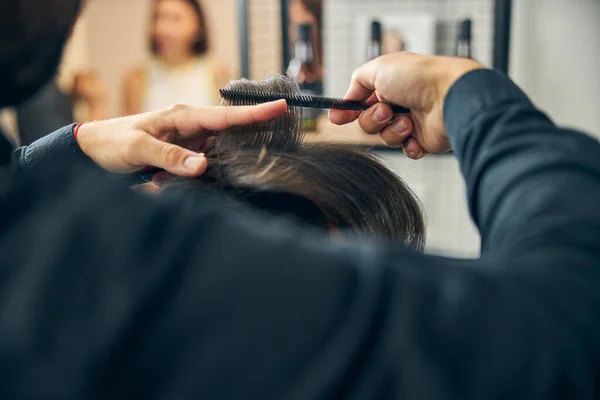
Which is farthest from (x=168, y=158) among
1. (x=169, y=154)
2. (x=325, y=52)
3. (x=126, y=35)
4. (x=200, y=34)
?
(x=126, y=35)

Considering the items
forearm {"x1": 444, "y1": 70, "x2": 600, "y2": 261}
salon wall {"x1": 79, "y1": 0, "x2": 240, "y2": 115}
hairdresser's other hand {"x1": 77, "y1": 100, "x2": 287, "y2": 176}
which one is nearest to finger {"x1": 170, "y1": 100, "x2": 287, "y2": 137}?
hairdresser's other hand {"x1": 77, "y1": 100, "x2": 287, "y2": 176}

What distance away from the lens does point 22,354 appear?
0.37 meters

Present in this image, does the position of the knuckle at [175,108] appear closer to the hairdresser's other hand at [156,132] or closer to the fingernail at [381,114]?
the hairdresser's other hand at [156,132]

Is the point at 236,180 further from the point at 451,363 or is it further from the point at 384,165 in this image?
the point at 451,363

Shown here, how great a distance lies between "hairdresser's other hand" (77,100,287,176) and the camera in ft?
2.75

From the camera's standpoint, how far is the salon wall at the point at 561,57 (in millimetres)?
1741

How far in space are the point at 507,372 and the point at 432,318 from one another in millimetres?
61

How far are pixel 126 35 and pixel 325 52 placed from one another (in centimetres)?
93

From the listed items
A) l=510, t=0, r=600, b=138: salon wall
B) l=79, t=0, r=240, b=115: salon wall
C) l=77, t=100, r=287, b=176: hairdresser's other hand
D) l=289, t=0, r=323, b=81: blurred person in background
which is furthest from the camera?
l=79, t=0, r=240, b=115: salon wall

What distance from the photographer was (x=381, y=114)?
0.88 m

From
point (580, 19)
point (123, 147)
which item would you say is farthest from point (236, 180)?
point (580, 19)

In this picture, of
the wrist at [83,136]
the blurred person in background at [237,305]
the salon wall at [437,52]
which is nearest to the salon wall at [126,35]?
the salon wall at [437,52]

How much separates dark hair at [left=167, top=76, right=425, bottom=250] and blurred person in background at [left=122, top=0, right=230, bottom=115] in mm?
1541

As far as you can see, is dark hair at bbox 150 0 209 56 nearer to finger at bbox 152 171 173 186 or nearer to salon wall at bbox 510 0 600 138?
salon wall at bbox 510 0 600 138
